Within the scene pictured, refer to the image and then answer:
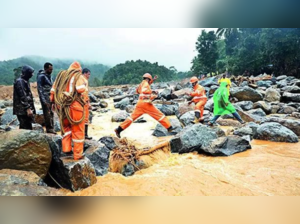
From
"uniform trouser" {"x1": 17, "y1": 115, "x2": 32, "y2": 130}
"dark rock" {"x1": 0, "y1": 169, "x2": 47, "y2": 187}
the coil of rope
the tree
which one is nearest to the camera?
"dark rock" {"x1": 0, "y1": 169, "x2": 47, "y2": 187}

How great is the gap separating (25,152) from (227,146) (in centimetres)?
300

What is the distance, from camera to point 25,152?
2.31 metres

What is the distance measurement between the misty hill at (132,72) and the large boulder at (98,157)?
2130 cm

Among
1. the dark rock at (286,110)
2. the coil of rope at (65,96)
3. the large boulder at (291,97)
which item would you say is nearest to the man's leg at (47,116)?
the coil of rope at (65,96)

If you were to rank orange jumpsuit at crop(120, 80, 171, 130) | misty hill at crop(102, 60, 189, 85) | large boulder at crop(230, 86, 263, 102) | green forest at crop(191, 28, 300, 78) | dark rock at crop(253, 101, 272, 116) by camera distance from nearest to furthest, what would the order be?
orange jumpsuit at crop(120, 80, 171, 130) < dark rock at crop(253, 101, 272, 116) < large boulder at crop(230, 86, 263, 102) < green forest at crop(191, 28, 300, 78) < misty hill at crop(102, 60, 189, 85)

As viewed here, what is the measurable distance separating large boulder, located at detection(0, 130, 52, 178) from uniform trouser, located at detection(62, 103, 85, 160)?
234 mm

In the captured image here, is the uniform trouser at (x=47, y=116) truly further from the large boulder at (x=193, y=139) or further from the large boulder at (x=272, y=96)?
the large boulder at (x=272, y=96)

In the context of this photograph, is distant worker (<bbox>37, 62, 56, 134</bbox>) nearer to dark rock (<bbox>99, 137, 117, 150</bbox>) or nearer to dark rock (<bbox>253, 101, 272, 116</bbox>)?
dark rock (<bbox>99, 137, 117, 150</bbox>)

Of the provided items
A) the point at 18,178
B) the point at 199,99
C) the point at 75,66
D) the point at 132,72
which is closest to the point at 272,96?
the point at 199,99

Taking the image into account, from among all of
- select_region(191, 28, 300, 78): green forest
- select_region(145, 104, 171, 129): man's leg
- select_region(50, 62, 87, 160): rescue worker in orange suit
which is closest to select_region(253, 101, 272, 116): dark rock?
select_region(145, 104, 171, 129): man's leg

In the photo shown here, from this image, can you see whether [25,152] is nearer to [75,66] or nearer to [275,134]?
[75,66]

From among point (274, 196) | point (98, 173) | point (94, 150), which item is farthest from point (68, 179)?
point (274, 196)

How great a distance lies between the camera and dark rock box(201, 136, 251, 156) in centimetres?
336

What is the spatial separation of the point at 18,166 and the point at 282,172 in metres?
3.28
